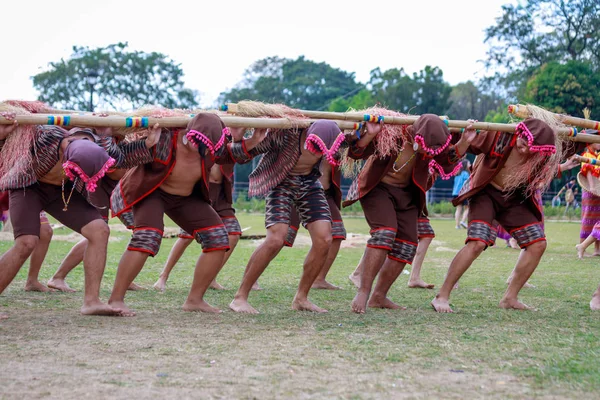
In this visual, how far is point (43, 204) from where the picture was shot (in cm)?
594

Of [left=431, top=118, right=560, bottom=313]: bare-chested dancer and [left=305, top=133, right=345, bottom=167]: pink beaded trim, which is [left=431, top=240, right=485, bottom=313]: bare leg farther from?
[left=305, top=133, right=345, bottom=167]: pink beaded trim

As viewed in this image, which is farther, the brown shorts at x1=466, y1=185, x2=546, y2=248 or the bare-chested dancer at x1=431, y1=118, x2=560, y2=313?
the brown shorts at x1=466, y1=185, x2=546, y2=248

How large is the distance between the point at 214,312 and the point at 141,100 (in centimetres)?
A: 4659

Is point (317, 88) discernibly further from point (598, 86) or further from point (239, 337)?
point (239, 337)

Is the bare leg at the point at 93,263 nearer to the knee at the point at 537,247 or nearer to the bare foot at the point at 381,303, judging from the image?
the bare foot at the point at 381,303

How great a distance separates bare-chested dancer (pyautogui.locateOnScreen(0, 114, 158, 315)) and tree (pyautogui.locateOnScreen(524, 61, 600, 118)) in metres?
27.6

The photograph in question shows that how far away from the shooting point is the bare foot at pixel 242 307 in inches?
249

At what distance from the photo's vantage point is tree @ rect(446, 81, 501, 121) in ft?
171

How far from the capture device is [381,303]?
6836 mm

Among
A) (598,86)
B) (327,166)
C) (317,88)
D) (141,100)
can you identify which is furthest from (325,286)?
(317,88)

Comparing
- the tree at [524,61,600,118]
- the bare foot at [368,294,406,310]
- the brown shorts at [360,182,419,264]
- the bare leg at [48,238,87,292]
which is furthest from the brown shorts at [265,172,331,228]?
the tree at [524,61,600,118]

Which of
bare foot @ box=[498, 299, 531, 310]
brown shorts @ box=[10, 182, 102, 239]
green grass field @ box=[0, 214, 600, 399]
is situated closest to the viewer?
green grass field @ box=[0, 214, 600, 399]

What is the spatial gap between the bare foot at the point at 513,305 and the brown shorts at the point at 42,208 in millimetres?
3686

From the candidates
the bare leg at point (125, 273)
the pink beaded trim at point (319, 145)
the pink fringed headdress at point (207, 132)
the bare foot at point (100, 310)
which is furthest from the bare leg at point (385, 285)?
the bare foot at point (100, 310)
